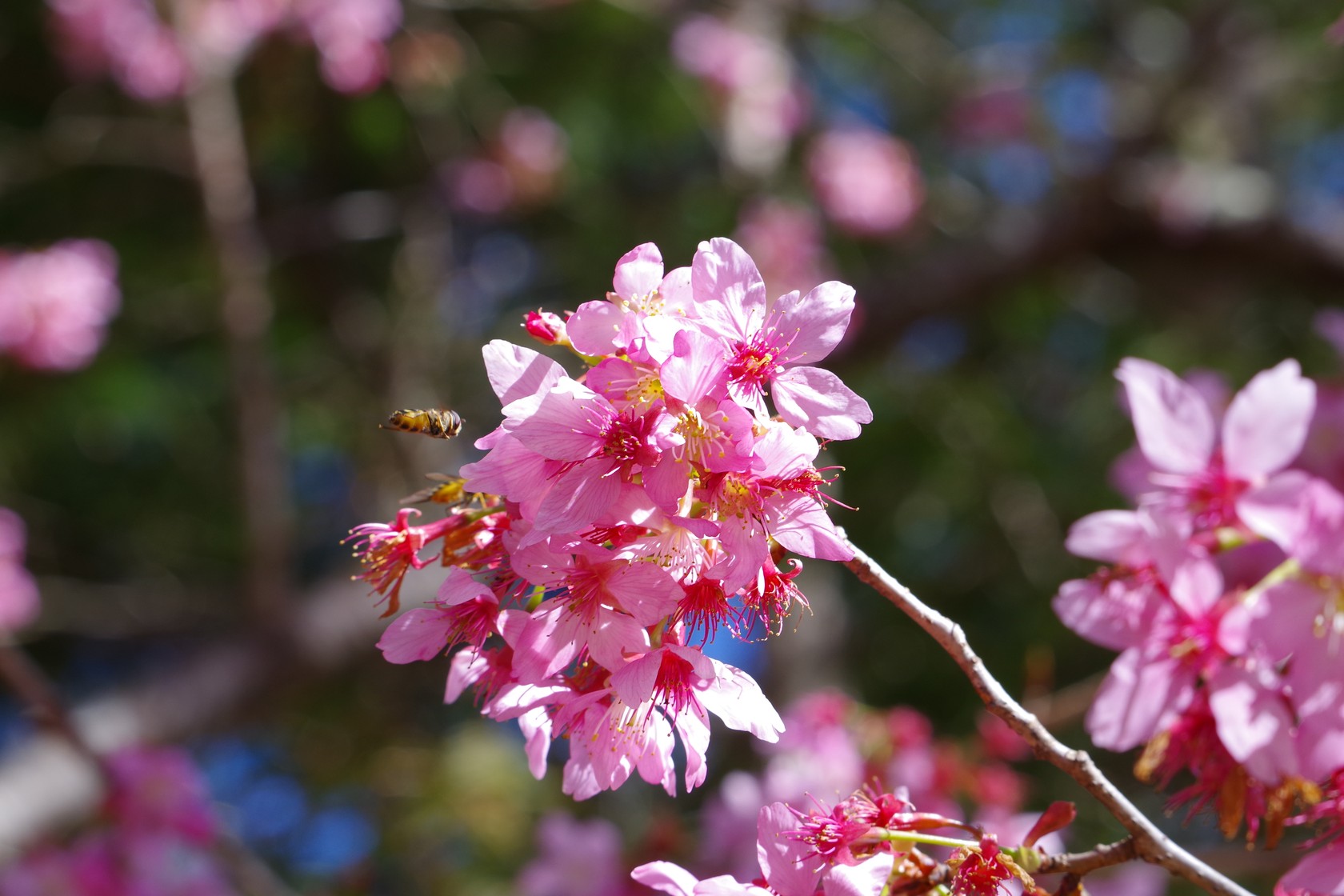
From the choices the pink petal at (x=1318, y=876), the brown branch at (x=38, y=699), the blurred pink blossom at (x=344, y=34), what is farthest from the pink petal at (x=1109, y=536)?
the blurred pink blossom at (x=344, y=34)

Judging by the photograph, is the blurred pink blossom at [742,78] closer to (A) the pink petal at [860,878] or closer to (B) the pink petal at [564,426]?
(B) the pink petal at [564,426]

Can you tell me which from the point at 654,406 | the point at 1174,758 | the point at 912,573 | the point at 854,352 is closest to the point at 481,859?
the point at 912,573

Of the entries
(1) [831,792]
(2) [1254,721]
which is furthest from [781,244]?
(2) [1254,721]

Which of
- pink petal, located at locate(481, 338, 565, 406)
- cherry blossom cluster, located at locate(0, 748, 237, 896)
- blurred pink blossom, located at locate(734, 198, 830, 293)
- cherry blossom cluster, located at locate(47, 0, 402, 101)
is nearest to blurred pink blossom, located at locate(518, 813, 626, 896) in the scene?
cherry blossom cluster, located at locate(0, 748, 237, 896)

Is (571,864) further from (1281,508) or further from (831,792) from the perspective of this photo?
(1281,508)

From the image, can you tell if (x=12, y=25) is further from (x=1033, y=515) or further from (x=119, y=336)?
(x=1033, y=515)

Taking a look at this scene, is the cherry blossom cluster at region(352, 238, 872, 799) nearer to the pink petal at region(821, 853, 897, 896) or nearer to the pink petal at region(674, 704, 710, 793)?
the pink petal at region(674, 704, 710, 793)
